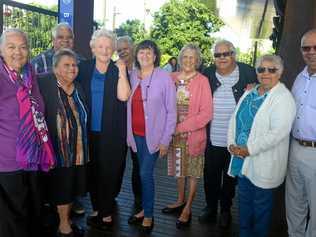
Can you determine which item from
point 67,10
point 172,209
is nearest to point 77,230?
point 172,209

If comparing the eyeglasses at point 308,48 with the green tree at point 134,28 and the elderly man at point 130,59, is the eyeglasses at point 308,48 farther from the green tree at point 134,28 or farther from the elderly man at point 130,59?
the green tree at point 134,28

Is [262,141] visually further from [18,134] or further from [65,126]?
[18,134]

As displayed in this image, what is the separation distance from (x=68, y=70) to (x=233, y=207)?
260 cm

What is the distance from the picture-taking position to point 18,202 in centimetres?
327

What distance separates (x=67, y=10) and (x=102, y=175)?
4.00m

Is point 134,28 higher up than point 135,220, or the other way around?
point 134,28

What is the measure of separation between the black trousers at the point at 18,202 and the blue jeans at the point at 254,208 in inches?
67.3

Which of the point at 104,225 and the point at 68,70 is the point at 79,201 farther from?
the point at 68,70

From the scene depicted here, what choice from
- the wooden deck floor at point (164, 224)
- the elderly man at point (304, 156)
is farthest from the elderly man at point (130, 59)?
the elderly man at point (304, 156)

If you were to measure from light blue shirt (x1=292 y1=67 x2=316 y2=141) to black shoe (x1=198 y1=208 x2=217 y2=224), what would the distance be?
144cm

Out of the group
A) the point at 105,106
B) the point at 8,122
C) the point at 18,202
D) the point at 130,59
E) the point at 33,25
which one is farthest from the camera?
the point at 33,25

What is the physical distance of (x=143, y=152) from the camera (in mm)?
4055

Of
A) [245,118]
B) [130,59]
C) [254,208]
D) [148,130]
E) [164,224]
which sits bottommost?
[164,224]

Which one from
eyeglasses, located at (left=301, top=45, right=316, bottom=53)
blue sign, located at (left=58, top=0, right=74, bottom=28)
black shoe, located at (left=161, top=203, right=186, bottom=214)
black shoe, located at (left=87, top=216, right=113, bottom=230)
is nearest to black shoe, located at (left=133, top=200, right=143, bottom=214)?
black shoe, located at (left=161, top=203, right=186, bottom=214)
